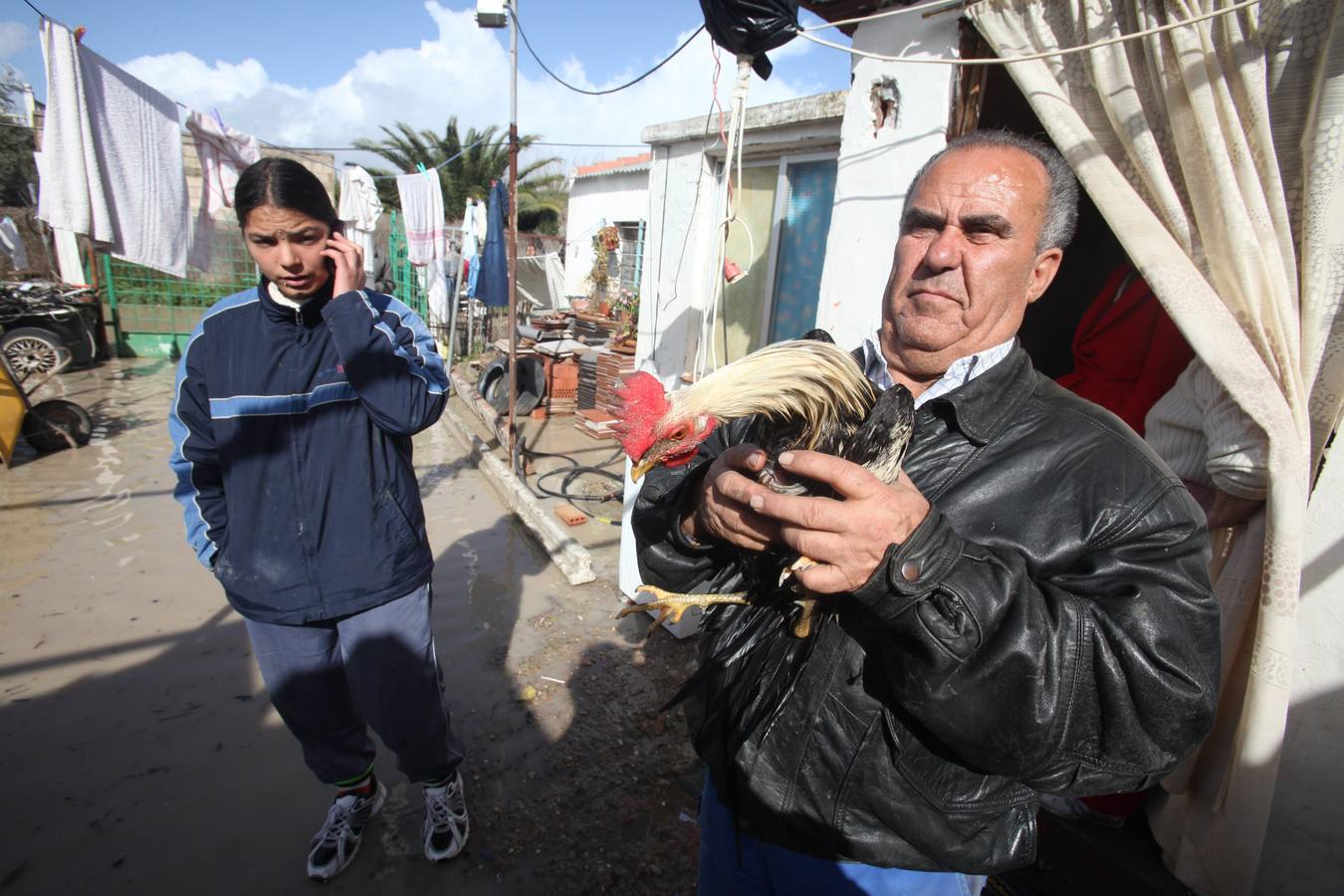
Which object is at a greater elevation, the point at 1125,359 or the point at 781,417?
the point at 1125,359

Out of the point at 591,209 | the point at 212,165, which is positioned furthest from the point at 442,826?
the point at 591,209

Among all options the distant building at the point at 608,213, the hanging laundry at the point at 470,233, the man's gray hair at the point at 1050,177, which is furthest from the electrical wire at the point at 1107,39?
the distant building at the point at 608,213

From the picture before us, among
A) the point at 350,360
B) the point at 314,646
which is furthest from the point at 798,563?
the point at 314,646

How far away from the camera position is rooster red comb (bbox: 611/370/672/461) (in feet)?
5.30

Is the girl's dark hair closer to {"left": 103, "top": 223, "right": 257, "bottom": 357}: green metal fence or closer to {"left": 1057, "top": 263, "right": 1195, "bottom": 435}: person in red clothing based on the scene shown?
{"left": 1057, "top": 263, "right": 1195, "bottom": 435}: person in red clothing

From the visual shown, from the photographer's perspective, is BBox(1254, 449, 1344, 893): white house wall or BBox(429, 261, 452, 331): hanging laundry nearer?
BBox(1254, 449, 1344, 893): white house wall

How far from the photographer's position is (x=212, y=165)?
6.96 m

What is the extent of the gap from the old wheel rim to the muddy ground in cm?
628

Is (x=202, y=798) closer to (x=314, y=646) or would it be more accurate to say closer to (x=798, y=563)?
(x=314, y=646)

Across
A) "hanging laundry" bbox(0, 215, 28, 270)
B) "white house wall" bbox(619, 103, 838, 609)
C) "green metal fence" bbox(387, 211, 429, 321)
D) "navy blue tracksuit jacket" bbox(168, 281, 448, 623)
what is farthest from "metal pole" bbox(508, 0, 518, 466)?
"hanging laundry" bbox(0, 215, 28, 270)

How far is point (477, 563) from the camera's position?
567 cm

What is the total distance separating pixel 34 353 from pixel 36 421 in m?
4.34

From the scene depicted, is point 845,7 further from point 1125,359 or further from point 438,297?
point 438,297

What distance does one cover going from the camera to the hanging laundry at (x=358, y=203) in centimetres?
1162
